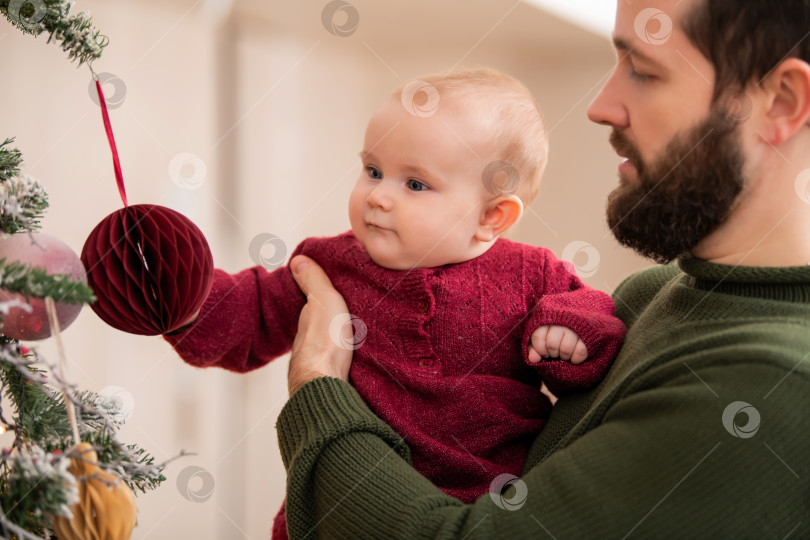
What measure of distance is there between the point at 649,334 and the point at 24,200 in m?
0.75

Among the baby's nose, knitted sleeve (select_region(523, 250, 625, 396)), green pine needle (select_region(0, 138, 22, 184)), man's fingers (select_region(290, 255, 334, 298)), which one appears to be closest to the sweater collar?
knitted sleeve (select_region(523, 250, 625, 396))

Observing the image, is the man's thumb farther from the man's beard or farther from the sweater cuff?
the man's beard

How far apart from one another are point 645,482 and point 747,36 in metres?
0.56

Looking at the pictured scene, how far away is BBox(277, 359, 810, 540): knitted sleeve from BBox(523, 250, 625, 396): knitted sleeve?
0.42ft

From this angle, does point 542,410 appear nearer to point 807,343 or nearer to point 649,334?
point 649,334

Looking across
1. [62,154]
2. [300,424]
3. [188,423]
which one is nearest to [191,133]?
[62,154]

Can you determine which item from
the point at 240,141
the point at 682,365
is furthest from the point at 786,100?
the point at 240,141

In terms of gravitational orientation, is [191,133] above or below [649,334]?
below

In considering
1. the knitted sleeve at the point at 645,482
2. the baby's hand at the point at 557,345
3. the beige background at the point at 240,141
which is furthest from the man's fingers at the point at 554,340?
the beige background at the point at 240,141

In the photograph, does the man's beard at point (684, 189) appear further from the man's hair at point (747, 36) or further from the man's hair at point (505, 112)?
the man's hair at point (505, 112)

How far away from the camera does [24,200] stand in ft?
2.26

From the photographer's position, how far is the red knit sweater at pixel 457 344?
107 cm

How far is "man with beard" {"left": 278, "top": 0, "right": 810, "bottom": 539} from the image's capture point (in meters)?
0.73

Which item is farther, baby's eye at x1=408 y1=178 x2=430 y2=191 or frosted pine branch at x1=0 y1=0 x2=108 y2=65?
baby's eye at x1=408 y1=178 x2=430 y2=191
